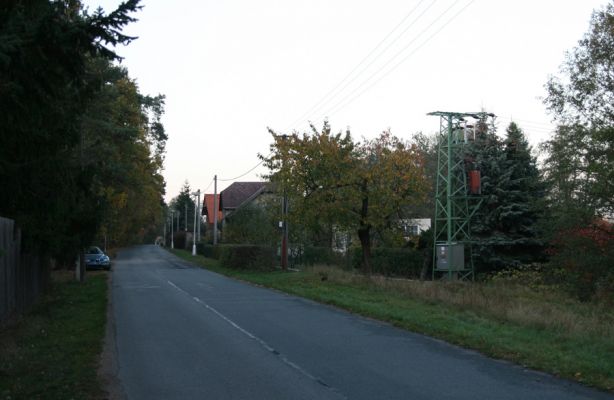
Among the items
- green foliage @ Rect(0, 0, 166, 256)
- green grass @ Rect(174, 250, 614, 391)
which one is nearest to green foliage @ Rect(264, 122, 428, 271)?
green grass @ Rect(174, 250, 614, 391)

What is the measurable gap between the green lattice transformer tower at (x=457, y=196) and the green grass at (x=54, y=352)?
15916 millimetres

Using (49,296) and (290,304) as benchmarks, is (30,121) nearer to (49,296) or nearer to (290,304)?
(290,304)

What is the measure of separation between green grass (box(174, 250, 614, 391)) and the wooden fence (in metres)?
8.47

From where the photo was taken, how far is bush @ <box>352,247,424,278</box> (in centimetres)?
3788

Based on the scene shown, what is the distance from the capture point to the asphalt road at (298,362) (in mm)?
8375

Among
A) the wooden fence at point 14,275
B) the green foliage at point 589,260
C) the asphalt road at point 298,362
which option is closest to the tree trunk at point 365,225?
the green foliage at point 589,260

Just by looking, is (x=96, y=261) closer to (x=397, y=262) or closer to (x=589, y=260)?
(x=397, y=262)

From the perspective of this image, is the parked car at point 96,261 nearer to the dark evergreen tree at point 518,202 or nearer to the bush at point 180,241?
the dark evergreen tree at point 518,202

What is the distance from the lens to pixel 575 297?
24141mm

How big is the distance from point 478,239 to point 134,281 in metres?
17.1

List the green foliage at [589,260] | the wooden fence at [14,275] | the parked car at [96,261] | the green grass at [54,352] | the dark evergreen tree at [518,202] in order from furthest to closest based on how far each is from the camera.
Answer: the parked car at [96,261]
the dark evergreen tree at [518,202]
the green foliage at [589,260]
the wooden fence at [14,275]
the green grass at [54,352]

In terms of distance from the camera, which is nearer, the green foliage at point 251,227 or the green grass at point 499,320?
the green grass at point 499,320

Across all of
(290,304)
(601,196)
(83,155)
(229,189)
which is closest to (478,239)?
(601,196)

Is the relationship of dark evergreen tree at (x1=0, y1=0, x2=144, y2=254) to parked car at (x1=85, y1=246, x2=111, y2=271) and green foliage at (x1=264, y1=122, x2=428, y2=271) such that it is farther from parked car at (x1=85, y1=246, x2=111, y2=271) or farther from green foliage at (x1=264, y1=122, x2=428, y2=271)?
parked car at (x1=85, y1=246, x2=111, y2=271)
